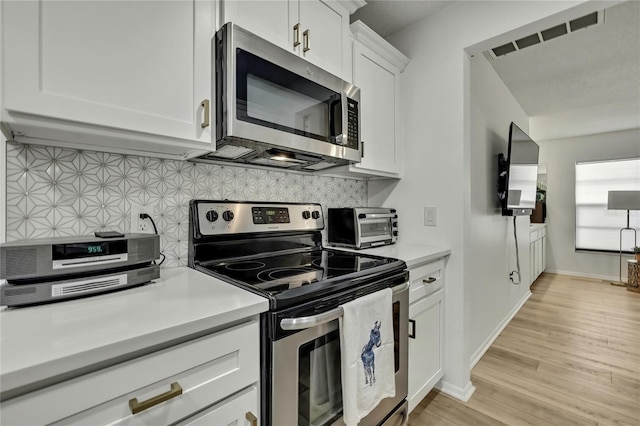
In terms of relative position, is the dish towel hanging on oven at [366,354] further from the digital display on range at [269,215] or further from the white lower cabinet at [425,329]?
the digital display on range at [269,215]

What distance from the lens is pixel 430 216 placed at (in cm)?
198

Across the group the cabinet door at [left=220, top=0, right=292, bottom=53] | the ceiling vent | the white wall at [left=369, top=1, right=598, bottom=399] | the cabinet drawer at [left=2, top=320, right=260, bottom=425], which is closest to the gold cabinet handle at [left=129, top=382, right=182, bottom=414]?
the cabinet drawer at [left=2, top=320, right=260, bottom=425]

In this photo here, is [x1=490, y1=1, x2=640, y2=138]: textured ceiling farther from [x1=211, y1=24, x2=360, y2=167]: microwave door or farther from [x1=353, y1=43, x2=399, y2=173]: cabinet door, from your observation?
[x1=211, y1=24, x2=360, y2=167]: microwave door

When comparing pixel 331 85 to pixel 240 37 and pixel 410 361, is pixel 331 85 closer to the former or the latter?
pixel 240 37

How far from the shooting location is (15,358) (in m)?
0.53

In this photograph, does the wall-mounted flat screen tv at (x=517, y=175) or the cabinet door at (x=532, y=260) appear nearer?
the wall-mounted flat screen tv at (x=517, y=175)

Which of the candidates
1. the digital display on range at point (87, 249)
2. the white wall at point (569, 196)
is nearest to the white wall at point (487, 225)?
the digital display on range at point (87, 249)

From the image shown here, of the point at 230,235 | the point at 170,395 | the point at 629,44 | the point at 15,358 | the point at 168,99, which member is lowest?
the point at 170,395

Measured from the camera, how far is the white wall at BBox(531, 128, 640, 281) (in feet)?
16.0

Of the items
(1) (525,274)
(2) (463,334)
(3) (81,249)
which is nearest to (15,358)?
(3) (81,249)

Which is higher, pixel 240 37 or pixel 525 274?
pixel 240 37

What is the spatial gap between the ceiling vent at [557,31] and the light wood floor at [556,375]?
2.31m

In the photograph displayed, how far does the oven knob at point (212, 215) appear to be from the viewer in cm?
135

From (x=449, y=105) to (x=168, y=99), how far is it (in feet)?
5.36
